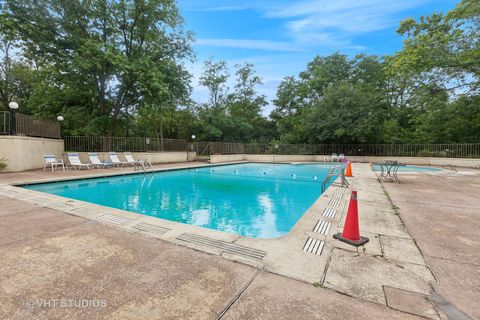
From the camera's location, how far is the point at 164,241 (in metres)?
2.74

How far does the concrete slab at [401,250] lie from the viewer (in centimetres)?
233

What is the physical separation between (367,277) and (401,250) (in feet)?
3.08

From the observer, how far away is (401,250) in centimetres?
254

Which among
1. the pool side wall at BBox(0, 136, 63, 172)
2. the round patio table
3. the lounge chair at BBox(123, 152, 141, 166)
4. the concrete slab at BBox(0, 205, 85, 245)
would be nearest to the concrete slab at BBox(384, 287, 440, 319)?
the concrete slab at BBox(0, 205, 85, 245)

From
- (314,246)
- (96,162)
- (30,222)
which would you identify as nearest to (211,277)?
(314,246)

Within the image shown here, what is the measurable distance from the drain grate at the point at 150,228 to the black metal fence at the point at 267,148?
11.7 m

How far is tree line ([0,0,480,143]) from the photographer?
11633 millimetres

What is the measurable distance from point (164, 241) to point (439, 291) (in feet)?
9.20

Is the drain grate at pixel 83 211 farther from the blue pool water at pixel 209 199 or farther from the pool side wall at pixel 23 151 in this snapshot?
the pool side wall at pixel 23 151

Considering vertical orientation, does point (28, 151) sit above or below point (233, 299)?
above

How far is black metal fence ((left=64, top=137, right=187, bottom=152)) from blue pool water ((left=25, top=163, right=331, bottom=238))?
4822 mm

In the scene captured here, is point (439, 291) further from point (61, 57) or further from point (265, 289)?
point (61, 57)

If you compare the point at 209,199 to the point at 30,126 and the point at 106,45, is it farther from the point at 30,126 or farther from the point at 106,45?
the point at 106,45

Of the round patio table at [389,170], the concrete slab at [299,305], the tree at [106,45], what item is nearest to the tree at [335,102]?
the round patio table at [389,170]
